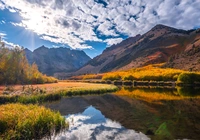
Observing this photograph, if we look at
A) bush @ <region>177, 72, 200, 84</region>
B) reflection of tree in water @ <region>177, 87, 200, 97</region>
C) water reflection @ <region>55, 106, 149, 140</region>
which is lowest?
water reflection @ <region>55, 106, 149, 140</region>

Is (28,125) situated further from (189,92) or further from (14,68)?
(14,68)

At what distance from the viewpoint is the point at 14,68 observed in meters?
87.8

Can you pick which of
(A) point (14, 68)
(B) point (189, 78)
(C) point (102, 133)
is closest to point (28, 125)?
(C) point (102, 133)

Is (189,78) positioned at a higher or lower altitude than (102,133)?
higher

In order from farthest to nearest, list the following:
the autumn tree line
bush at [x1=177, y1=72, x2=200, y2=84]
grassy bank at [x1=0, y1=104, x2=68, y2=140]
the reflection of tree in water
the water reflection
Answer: bush at [x1=177, y1=72, x2=200, y2=84] → the autumn tree line → the reflection of tree in water → the water reflection → grassy bank at [x1=0, y1=104, x2=68, y2=140]

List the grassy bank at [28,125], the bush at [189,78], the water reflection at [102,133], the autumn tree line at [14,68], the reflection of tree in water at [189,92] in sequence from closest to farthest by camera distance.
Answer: the grassy bank at [28,125], the water reflection at [102,133], the reflection of tree in water at [189,92], the autumn tree line at [14,68], the bush at [189,78]

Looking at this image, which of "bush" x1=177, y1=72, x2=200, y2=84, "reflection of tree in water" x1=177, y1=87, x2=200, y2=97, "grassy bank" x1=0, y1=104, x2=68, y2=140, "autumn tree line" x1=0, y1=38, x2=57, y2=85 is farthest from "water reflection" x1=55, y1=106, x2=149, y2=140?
"bush" x1=177, y1=72, x2=200, y2=84

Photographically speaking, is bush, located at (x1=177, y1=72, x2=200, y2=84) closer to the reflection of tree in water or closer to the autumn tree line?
the reflection of tree in water

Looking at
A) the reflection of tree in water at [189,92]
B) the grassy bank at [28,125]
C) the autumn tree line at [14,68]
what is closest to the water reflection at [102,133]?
the grassy bank at [28,125]

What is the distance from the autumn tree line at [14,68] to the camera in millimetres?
83625

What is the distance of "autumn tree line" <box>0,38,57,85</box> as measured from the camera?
274ft

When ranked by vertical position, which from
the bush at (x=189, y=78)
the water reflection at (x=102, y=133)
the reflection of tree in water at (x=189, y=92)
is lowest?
the water reflection at (x=102, y=133)

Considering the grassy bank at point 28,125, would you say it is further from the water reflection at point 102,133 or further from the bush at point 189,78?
the bush at point 189,78

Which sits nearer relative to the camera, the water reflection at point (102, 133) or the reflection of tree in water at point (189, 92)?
the water reflection at point (102, 133)
